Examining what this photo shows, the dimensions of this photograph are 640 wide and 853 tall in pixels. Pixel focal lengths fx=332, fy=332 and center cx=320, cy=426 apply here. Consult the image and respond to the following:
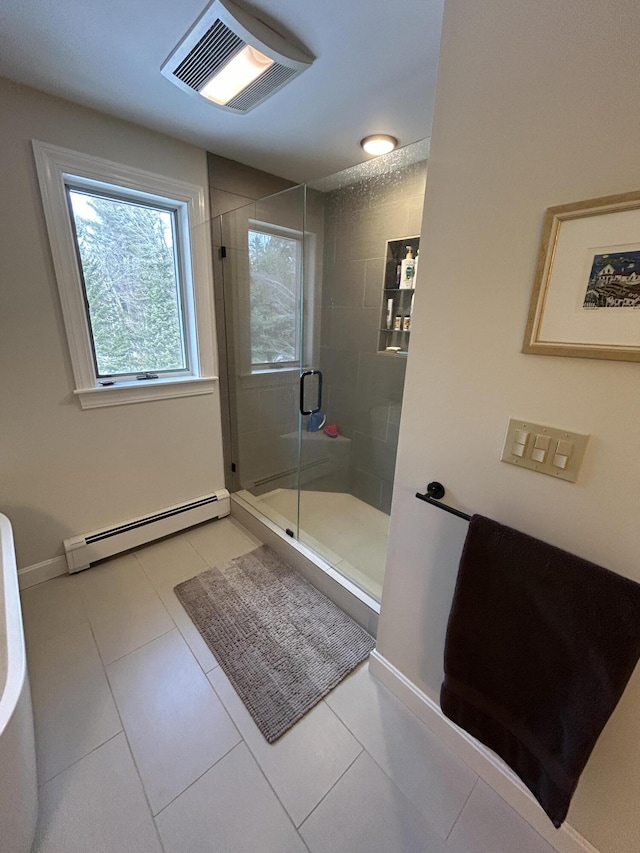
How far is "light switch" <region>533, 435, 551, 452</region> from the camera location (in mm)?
832

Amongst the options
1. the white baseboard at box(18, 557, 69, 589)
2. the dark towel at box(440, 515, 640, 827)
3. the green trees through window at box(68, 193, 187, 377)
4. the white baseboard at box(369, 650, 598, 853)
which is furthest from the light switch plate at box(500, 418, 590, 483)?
the white baseboard at box(18, 557, 69, 589)

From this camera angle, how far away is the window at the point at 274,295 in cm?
230

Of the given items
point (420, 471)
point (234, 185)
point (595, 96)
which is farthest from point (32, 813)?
point (234, 185)

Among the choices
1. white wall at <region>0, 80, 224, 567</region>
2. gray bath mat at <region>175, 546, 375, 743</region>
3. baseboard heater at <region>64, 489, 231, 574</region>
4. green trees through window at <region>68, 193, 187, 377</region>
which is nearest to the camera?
gray bath mat at <region>175, 546, 375, 743</region>

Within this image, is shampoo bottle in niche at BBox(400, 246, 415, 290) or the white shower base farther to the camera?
shampoo bottle in niche at BBox(400, 246, 415, 290)

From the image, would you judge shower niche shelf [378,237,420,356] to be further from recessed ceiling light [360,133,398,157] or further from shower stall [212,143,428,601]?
recessed ceiling light [360,133,398,157]

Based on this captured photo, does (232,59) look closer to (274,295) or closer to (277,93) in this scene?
(277,93)

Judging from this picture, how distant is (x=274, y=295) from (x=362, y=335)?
701 millimetres

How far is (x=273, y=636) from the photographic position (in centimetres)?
160

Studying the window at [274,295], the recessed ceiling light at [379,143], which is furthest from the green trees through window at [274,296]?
the recessed ceiling light at [379,143]

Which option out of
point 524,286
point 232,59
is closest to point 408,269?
point 232,59

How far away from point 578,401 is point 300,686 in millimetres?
1467

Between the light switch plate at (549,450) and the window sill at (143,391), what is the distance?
1.89 metres

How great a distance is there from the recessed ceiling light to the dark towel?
1989 millimetres
